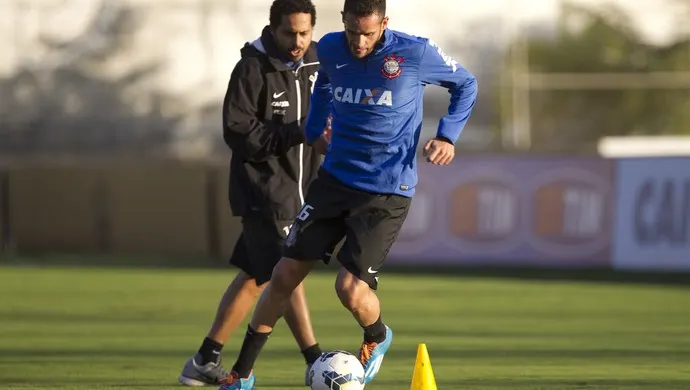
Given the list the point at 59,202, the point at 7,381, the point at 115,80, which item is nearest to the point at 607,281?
the point at 59,202

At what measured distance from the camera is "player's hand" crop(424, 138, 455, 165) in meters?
8.00

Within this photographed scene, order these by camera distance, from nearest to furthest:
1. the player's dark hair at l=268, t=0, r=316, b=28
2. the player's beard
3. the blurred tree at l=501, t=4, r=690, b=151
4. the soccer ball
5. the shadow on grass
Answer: the soccer ball → the player's dark hair at l=268, t=0, r=316, b=28 → the player's beard → the shadow on grass → the blurred tree at l=501, t=4, r=690, b=151

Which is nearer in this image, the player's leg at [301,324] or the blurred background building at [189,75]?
the player's leg at [301,324]

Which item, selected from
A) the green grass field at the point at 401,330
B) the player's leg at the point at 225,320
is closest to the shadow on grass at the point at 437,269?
the green grass field at the point at 401,330

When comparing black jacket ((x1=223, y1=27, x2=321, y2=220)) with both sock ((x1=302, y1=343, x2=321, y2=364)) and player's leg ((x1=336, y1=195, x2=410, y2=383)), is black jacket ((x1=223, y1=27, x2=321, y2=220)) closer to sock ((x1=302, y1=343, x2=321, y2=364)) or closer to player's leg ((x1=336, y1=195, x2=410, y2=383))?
sock ((x1=302, y1=343, x2=321, y2=364))

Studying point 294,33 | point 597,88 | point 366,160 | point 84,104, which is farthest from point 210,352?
point 597,88

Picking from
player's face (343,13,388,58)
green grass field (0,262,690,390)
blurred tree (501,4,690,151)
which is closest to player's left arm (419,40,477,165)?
player's face (343,13,388,58)

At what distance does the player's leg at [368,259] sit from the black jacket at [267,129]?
99 centimetres

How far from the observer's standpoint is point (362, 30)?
8.00 meters

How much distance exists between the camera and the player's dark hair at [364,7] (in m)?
7.95

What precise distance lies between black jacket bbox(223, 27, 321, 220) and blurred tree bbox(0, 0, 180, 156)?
18.7 m

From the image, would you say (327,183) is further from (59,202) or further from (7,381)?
(59,202)

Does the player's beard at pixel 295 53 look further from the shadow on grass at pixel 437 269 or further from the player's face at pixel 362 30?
the shadow on grass at pixel 437 269

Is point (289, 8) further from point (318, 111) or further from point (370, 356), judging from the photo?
point (370, 356)
